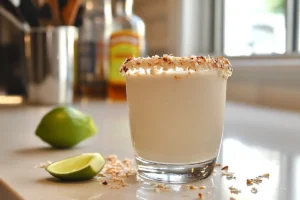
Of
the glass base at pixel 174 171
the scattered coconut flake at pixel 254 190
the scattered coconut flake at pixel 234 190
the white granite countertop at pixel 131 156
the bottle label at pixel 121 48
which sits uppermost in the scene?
the bottle label at pixel 121 48

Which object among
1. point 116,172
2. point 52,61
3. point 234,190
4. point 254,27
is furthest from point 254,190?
point 254,27

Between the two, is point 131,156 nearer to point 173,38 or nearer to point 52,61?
point 52,61

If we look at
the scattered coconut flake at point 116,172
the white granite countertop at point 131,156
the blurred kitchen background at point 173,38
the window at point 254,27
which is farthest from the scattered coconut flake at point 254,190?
the window at point 254,27

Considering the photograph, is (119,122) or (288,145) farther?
(119,122)

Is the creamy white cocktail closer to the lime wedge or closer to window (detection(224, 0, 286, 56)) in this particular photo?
the lime wedge

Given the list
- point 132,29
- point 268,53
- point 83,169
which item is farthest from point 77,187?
point 132,29

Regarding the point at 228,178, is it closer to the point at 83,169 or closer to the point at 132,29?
the point at 83,169

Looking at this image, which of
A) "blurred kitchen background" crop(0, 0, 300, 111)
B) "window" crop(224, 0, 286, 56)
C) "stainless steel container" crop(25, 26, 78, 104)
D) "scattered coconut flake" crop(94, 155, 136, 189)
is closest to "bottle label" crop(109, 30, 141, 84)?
"blurred kitchen background" crop(0, 0, 300, 111)

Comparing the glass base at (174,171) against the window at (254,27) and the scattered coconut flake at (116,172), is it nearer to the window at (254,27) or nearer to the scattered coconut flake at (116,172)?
the scattered coconut flake at (116,172)

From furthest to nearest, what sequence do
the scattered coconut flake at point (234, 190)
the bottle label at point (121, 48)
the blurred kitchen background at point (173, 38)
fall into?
the bottle label at point (121, 48) → the blurred kitchen background at point (173, 38) → the scattered coconut flake at point (234, 190)
